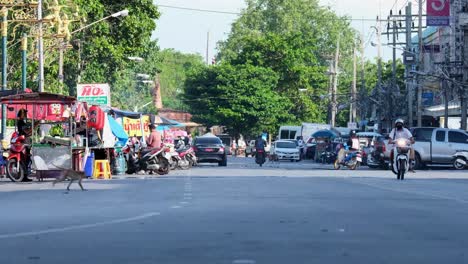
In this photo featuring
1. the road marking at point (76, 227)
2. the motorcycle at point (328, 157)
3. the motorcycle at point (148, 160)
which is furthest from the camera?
the motorcycle at point (328, 157)

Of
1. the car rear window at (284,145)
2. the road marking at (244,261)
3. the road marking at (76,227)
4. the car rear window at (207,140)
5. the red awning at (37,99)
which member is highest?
the red awning at (37,99)

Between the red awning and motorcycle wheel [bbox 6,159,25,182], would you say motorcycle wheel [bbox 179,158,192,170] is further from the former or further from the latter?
the red awning

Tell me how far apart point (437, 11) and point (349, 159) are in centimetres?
3211

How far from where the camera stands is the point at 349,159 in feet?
167

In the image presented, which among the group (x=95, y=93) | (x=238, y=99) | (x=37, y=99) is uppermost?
(x=238, y=99)

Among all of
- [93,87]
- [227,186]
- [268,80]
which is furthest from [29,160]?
[268,80]

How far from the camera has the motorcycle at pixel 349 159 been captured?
166 ft

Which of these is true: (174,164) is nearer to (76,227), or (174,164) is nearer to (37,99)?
(37,99)

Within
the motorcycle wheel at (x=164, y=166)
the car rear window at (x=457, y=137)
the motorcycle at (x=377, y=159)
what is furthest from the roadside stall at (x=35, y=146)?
the car rear window at (x=457, y=137)

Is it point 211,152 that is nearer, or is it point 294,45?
point 211,152

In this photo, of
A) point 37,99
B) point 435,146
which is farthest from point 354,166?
point 37,99

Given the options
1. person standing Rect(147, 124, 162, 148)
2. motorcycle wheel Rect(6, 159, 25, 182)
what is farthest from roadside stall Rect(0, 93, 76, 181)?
person standing Rect(147, 124, 162, 148)

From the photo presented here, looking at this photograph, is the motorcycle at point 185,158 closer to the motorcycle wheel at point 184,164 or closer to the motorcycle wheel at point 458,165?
the motorcycle wheel at point 184,164

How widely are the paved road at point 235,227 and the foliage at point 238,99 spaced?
79.7 metres
